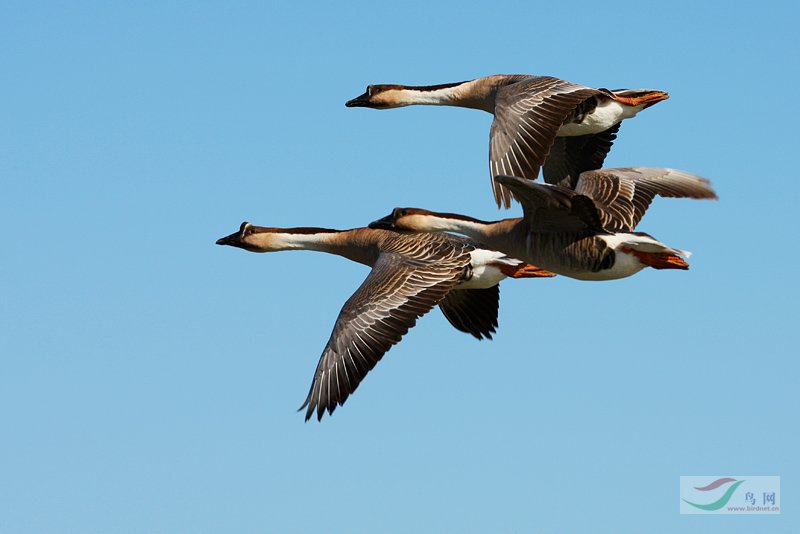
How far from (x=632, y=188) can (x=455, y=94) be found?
99.2 inches

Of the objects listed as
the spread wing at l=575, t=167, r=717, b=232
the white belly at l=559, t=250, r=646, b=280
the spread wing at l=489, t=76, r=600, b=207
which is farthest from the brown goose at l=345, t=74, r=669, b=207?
the white belly at l=559, t=250, r=646, b=280

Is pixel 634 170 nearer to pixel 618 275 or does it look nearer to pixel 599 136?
pixel 599 136

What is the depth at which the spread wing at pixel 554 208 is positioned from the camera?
16219 mm

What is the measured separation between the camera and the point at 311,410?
54.9 ft

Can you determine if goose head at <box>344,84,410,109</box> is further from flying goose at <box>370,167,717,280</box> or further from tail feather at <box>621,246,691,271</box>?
tail feather at <box>621,246,691,271</box>

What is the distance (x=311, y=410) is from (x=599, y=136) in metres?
5.91

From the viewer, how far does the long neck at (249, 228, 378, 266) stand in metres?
19.7

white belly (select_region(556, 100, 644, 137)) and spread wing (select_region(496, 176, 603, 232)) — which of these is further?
white belly (select_region(556, 100, 644, 137))

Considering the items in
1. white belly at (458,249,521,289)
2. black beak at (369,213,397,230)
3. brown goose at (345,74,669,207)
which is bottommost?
white belly at (458,249,521,289)

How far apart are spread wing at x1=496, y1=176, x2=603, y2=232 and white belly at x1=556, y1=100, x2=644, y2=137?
2466 mm

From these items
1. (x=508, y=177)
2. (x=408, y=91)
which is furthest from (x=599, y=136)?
(x=508, y=177)

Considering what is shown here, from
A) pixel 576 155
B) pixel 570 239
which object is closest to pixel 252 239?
pixel 576 155

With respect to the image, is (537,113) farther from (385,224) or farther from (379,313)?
(379,313)

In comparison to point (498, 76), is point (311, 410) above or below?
below
